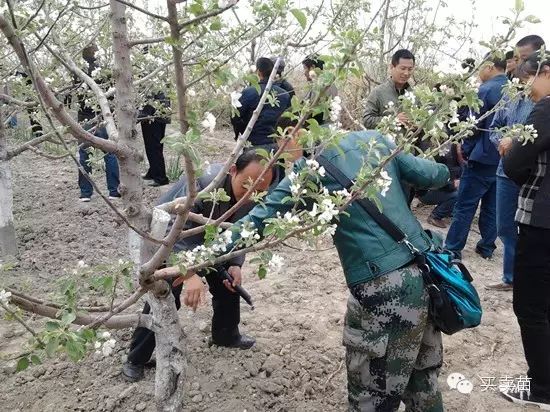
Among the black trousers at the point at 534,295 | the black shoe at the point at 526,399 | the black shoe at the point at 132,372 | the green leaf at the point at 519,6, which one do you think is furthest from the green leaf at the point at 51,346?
the black shoe at the point at 526,399

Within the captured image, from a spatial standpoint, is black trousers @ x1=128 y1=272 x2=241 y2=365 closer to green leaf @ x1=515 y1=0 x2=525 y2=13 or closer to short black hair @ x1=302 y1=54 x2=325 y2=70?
short black hair @ x1=302 y1=54 x2=325 y2=70

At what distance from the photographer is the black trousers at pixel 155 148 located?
666cm

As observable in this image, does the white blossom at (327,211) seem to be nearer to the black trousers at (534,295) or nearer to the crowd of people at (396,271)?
the crowd of people at (396,271)

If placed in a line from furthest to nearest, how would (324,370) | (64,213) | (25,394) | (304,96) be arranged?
(64,213) → (324,370) → (25,394) → (304,96)

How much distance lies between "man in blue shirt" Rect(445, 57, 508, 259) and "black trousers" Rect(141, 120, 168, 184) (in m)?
3.83

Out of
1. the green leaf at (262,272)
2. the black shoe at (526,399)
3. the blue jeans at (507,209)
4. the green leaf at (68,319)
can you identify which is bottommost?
the black shoe at (526,399)

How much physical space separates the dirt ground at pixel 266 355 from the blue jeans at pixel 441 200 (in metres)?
0.84

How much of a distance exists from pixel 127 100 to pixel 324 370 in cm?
190

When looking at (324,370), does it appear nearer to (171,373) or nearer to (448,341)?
(448,341)

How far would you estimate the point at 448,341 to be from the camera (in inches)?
131

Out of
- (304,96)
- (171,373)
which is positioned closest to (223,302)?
(171,373)

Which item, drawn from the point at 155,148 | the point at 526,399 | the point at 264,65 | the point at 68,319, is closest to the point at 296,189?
the point at 68,319

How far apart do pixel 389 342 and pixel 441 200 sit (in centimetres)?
368

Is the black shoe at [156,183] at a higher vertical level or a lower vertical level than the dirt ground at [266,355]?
higher
